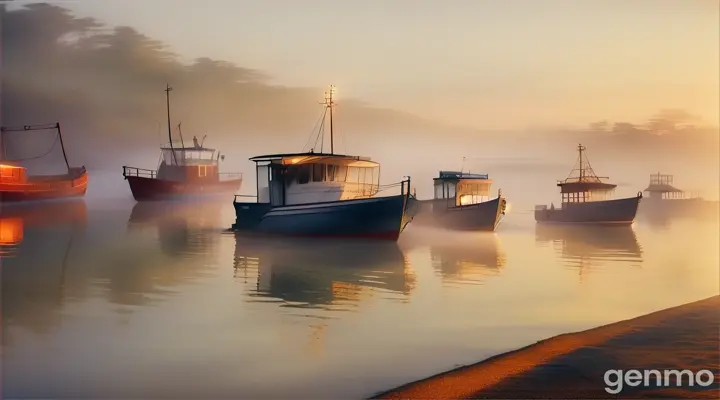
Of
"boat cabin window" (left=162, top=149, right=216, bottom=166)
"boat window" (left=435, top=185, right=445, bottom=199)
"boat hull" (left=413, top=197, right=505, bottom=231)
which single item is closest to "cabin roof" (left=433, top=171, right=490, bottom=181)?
"boat window" (left=435, top=185, right=445, bottom=199)

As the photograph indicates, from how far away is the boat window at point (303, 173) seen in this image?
493 inches

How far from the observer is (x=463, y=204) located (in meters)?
16.5

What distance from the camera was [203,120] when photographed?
9703mm

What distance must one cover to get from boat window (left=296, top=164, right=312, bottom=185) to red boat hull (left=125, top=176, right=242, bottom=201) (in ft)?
4.41

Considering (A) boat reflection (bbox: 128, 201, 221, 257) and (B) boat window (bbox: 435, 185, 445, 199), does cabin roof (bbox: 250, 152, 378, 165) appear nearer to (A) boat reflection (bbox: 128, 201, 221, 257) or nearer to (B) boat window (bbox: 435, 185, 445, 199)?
(A) boat reflection (bbox: 128, 201, 221, 257)

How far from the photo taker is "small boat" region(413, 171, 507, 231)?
634 inches

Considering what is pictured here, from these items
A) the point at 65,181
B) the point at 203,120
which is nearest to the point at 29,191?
the point at 65,181

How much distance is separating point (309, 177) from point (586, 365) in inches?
356

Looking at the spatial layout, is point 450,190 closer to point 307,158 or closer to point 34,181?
point 307,158

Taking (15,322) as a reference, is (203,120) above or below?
above

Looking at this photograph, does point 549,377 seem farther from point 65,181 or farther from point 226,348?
point 65,181

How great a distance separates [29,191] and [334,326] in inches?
401

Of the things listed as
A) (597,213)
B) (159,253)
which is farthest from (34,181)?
(597,213)

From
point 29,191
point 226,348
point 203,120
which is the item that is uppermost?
point 203,120
